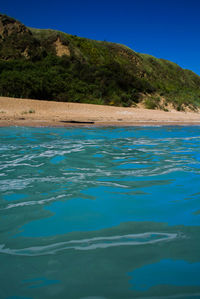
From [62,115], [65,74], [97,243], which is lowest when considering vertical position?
[97,243]

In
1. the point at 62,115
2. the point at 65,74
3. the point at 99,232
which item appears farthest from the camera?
the point at 65,74

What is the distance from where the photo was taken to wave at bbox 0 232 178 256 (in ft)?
4.85

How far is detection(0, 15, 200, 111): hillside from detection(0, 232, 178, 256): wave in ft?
43.7

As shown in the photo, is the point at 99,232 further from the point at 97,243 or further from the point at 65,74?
the point at 65,74

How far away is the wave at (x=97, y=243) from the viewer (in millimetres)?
1479

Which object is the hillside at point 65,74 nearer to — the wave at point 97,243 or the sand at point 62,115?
the sand at point 62,115

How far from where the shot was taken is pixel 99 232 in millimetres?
1729

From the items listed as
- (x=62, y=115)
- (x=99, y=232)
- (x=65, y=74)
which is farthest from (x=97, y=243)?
(x=65, y=74)

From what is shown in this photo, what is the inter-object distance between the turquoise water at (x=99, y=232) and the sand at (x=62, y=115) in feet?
21.5

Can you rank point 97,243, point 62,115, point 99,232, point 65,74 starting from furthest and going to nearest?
point 65,74 < point 62,115 < point 99,232 < point 97,243

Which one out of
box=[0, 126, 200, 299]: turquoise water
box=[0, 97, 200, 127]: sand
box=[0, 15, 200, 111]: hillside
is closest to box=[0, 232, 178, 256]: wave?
box=[0, 126, 200, 299]: turquoise water

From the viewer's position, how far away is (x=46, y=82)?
1602cm

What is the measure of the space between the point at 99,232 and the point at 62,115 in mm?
10217

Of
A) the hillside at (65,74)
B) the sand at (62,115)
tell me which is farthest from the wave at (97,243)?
the hillside at (65,74)
